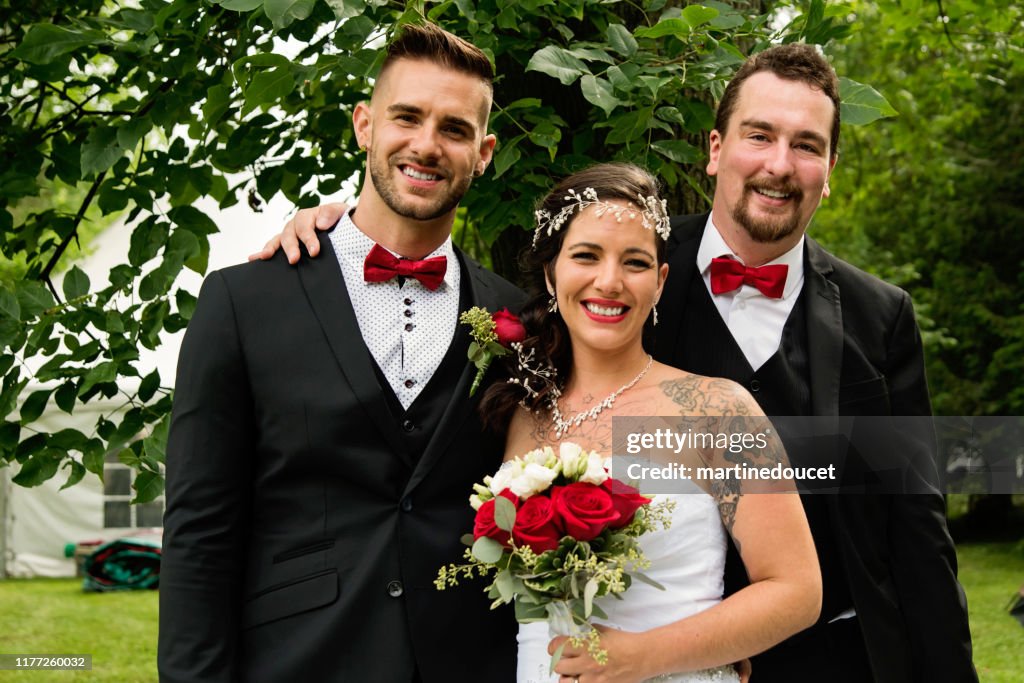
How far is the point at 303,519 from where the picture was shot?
294cm

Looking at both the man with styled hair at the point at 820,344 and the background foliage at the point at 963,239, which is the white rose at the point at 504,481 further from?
the background foliage at the point at 963,239

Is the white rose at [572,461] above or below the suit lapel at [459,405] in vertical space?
below

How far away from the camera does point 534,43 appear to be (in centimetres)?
393

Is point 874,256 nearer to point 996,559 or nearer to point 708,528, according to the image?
point 996,559

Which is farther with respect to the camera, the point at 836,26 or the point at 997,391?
the point at 997,391

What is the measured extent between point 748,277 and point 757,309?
12 centimetres

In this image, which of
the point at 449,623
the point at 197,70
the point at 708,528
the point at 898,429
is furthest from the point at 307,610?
the point at 197,70

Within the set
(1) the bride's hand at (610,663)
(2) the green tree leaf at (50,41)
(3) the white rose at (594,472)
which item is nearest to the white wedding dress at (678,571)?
(1) the bride's hand at (610,663)

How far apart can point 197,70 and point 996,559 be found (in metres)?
16.8

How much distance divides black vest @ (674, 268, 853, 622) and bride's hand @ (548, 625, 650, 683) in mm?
511

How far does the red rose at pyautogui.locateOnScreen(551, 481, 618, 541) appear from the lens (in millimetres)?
2494

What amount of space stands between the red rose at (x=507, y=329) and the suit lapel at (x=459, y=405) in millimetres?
125

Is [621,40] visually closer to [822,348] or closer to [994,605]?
[822,348]

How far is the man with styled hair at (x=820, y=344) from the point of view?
3.22 m
